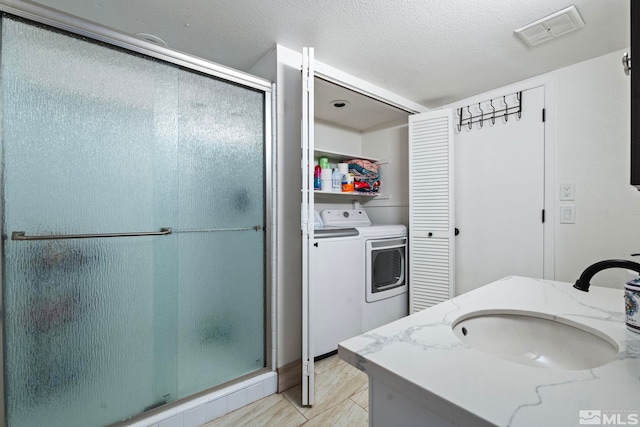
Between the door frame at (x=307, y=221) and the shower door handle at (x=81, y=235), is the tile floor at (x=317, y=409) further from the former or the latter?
the shower door handle at (x=81, y=235)

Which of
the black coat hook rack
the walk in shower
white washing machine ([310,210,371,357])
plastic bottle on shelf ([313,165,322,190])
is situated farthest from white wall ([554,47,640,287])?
the walk in shower

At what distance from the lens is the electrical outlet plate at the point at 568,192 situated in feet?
6.92

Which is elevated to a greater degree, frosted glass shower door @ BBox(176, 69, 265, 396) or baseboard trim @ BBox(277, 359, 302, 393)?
frosted glass shower door @ BBox(176, 69, 265, 396)

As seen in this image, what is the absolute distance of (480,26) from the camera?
1677 millimetres

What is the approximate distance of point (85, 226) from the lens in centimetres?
130

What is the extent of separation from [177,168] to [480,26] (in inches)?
73.9

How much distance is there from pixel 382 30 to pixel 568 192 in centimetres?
176

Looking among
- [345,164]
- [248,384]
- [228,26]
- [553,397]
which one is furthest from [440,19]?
[248,384]

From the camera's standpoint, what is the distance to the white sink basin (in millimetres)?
809

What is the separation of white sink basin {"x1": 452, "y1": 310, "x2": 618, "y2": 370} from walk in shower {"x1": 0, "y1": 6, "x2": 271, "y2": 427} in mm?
1278

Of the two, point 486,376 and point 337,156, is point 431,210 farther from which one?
point 486,376

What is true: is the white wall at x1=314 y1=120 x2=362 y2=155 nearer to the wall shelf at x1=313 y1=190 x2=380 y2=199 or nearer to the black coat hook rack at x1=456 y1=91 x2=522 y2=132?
the wall shelf at x1=313 y1=190 x2=380 y2=199

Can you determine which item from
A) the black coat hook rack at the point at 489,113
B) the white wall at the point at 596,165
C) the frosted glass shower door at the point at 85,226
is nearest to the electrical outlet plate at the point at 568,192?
the white wall at the point at 596,165

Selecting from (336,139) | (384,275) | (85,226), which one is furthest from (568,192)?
(85,226)
